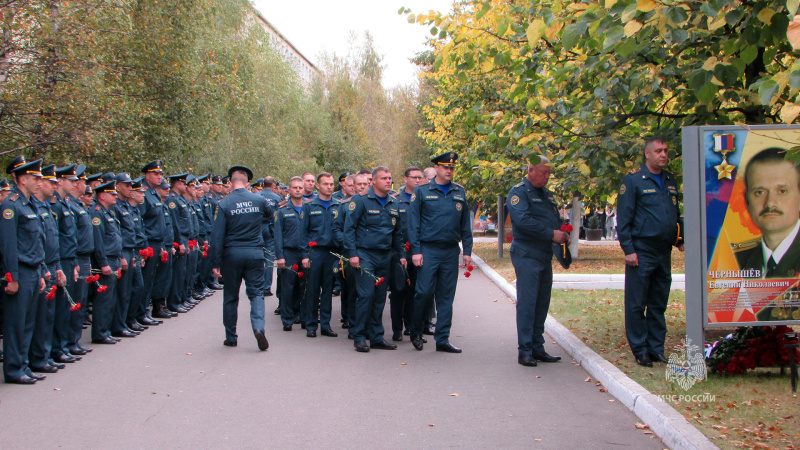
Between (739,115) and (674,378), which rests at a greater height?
(739,115)

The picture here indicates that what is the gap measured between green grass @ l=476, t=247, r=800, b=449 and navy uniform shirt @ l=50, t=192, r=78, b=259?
637 centimetres

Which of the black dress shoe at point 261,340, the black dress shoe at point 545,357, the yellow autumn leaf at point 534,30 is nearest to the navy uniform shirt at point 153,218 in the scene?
the black dress shoe at point 261,340

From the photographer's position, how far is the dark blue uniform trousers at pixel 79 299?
28.9 feet

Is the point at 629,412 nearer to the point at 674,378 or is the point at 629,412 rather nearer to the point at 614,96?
the point at 674,378

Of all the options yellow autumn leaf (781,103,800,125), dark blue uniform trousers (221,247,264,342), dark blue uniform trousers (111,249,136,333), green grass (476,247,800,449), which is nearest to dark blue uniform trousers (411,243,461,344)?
green grass (476,247,800,449)

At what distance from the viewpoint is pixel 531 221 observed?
8164mm

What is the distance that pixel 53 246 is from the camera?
8.05 m

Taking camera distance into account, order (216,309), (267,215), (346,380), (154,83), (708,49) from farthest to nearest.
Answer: (154,83), (216,309), (267,215), (346,380), (708,49)

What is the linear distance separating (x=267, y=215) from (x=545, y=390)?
14.3 ft

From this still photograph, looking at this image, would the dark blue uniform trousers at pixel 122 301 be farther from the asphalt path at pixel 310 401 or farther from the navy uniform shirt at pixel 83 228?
the navy uniform shirt at pixel 83 228

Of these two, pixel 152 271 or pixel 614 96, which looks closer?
pixel 614 96

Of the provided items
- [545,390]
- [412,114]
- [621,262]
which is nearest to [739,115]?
[545,390]

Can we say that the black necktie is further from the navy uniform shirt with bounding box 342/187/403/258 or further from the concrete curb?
the navy uniform shirt with bounding box 342/187/403/258

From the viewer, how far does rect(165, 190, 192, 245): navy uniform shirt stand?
485 inches
